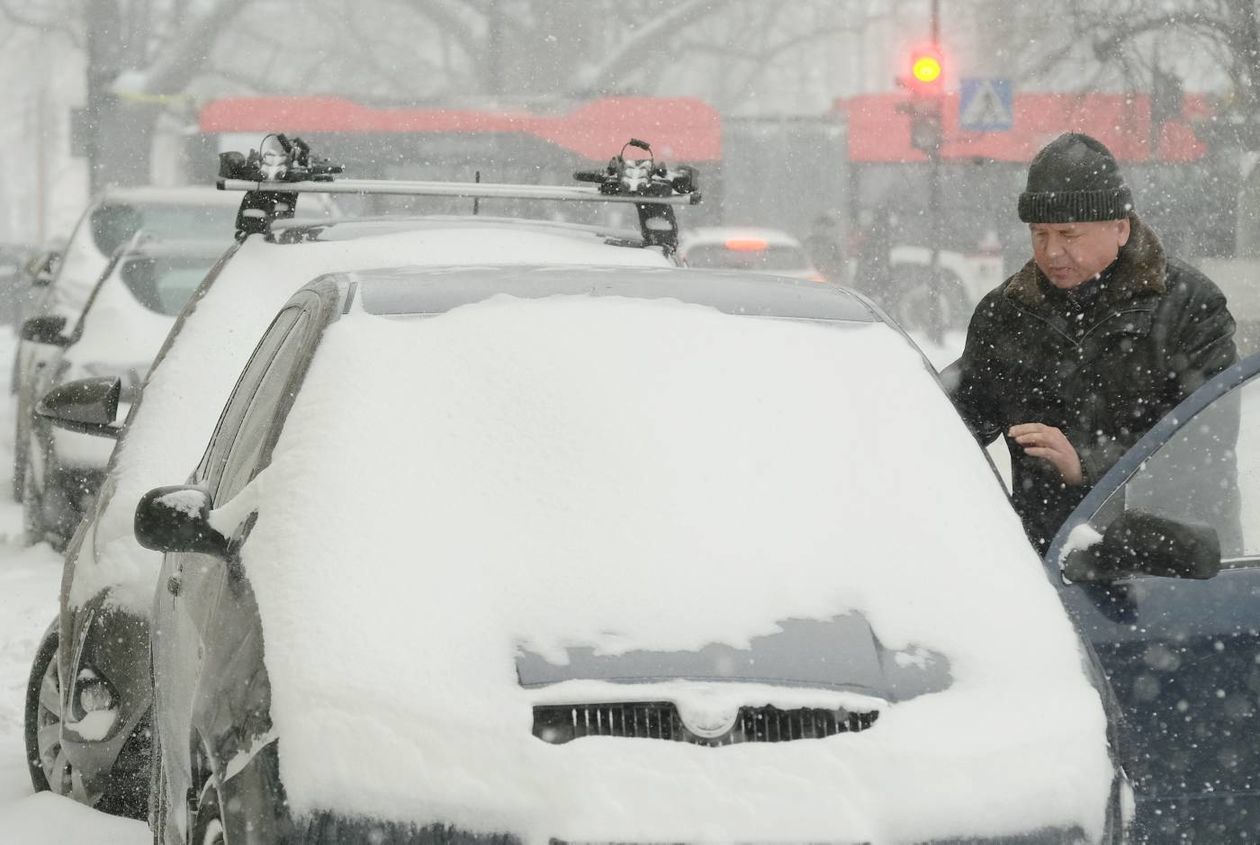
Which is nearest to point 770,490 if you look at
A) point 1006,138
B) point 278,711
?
point 278,711

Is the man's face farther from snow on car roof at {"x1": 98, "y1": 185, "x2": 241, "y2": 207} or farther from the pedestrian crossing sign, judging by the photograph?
the pedestrian crossing sign

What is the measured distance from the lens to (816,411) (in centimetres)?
361

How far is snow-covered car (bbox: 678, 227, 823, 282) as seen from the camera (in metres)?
23.2

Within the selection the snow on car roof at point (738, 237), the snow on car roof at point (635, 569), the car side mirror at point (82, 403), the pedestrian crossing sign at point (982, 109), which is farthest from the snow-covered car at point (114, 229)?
the snow on car roof at point (738, 237)

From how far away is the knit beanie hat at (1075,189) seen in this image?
473 centimetres

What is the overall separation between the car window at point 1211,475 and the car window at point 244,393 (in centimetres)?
159

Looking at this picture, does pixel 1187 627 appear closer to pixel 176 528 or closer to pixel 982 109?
pixel 176 528

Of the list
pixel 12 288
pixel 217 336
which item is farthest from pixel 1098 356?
pixel 12 288

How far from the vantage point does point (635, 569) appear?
10.4 ft

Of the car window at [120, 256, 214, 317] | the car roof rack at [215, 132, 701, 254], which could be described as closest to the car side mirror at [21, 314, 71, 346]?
the car window at [120, 256, 214, 317]

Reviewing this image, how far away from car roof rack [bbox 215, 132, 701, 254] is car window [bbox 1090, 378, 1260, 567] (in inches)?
96.7

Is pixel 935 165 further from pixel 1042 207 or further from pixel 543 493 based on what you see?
pixel 543 493

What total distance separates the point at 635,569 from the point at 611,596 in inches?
3.1

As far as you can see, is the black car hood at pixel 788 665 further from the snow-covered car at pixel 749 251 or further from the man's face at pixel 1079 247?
the snow-covered car at pixel 749 251
